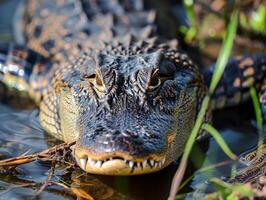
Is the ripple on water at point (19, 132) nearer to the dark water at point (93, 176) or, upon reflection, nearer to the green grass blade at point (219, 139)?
the dark water at point (93, 176)

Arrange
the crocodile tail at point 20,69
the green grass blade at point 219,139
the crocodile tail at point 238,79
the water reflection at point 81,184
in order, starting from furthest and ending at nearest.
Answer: the crocodile tail at point 20,69 → the crocodile tail at point 238,79 → the water reflection at point 81,184 → the green grass blade at point 219,139

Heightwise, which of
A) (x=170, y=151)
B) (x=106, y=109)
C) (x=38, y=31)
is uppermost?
(x=38, y=31)

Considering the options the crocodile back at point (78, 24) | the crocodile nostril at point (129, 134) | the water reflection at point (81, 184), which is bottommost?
the water reflection at point (81, 184)

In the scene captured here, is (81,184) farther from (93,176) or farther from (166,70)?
(166,70)

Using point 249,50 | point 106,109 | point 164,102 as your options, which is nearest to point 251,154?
point 164,102

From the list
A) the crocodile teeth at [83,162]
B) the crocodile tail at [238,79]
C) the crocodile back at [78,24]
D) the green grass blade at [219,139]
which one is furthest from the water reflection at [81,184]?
the crocodile back at [78,24]

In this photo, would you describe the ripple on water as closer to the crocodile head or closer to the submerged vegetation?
the crocodile head

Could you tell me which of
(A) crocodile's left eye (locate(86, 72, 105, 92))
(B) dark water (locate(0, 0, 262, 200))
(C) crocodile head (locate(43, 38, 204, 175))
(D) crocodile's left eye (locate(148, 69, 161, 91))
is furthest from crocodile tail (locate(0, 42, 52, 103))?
(D) crocodile's left eye (locate(148, 69, 161, 91))

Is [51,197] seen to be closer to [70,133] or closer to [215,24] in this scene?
[70,133]
